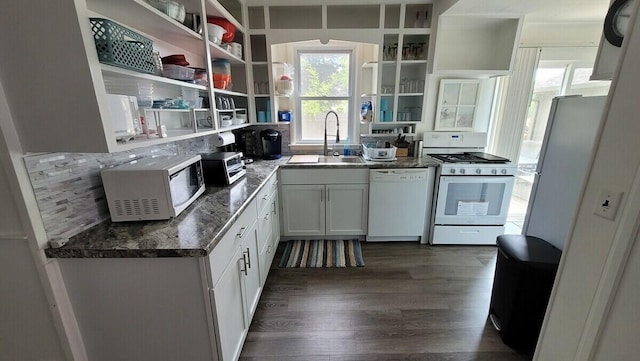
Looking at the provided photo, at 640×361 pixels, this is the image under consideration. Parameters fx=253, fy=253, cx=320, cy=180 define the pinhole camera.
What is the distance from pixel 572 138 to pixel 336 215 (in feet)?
6.57

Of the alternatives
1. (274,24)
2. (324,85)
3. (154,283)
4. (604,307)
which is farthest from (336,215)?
(274,24)

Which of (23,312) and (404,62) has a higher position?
(404,62)

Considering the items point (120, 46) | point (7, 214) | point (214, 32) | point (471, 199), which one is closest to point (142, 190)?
point (7, 214)

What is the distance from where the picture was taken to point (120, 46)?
1093 mm

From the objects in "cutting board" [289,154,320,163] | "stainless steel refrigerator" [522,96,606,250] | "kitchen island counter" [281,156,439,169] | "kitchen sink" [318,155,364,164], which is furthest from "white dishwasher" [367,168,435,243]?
"stainless steel refrigerator" [522,96,606,250]

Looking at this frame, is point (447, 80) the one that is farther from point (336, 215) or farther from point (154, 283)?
point (154, 283)

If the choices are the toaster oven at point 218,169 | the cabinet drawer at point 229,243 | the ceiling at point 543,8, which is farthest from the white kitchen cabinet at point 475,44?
the cabinet drawer at point 229,243

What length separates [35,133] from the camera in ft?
3.31

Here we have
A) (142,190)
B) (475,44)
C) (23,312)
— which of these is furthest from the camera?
(475,44)

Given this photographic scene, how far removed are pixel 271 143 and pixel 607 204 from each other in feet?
8.81

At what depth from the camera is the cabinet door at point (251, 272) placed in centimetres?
164

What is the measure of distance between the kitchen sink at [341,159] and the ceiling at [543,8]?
5.63 ft

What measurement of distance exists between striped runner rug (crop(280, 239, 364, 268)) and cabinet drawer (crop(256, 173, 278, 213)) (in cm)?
72

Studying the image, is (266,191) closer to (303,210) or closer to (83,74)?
(303,210)
